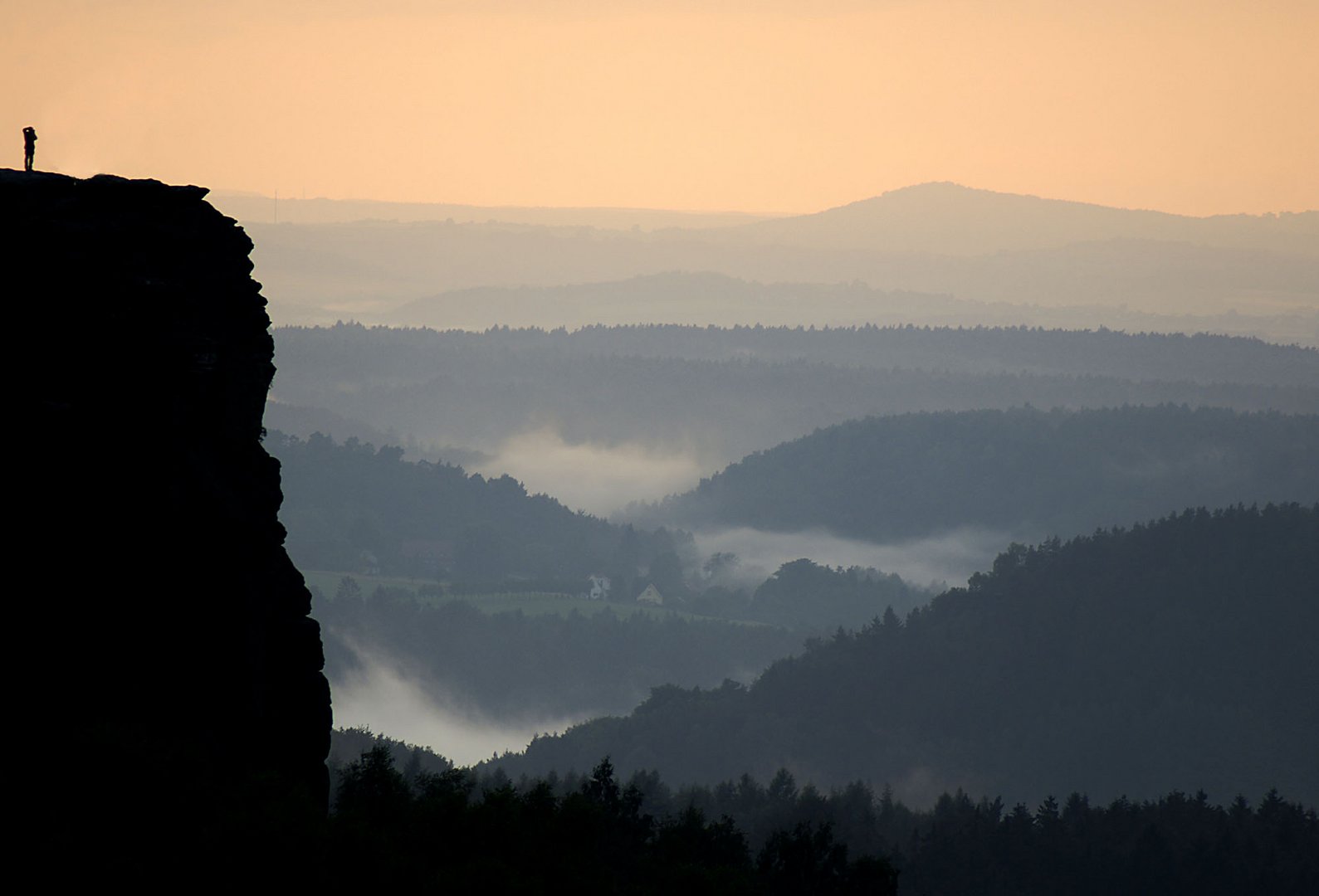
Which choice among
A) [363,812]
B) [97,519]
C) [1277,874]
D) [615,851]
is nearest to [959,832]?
[1277,874]

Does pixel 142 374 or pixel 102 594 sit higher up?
pixel 142 374

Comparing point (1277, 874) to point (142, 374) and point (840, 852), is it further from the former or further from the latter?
point (142, 374)

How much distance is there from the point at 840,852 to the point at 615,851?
1482 centimetres

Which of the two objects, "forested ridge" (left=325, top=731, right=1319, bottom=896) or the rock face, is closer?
the rock face

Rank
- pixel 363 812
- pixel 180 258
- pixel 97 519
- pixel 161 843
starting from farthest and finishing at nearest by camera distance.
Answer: pixel 363 812 < pixel 180 258 < pixel 97 519 < pixel 161 843

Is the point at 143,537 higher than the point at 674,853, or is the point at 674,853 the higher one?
the point at 143,537

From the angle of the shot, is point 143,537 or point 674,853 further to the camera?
point 674,853

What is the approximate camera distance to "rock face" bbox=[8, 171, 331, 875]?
149ft

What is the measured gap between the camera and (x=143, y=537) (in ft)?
165

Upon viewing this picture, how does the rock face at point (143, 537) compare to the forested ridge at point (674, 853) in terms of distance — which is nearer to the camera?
the rock face at point (143, 537)

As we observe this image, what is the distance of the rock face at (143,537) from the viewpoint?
149 feet

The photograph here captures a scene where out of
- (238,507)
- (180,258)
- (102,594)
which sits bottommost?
(102,594)

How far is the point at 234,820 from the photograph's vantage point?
44812mm

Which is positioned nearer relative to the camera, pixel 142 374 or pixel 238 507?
pixel 142 374
